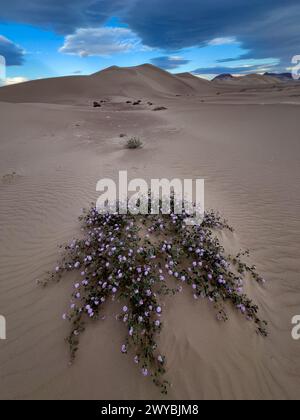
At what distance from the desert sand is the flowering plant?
145 mm

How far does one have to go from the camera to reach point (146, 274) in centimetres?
316

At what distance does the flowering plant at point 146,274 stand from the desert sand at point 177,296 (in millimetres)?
145

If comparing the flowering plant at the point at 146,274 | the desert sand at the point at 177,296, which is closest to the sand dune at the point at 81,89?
Result: the desert sand at the point at 177,296

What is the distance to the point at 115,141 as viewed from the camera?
501 inches

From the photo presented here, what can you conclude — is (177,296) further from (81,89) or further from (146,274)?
(81,89)

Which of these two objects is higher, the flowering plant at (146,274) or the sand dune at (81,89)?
the sand dune at (81,89)

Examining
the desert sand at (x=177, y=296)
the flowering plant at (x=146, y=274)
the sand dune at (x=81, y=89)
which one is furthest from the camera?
the sand dune at (x=81, y=89)

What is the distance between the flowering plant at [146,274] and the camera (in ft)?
9.26

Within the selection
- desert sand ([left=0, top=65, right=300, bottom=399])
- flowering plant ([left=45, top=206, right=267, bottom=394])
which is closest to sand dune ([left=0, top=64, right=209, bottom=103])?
desert sand ([left=0, top=65, right=300, bottom=399])

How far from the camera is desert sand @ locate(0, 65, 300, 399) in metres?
2.60

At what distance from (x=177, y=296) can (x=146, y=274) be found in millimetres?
519

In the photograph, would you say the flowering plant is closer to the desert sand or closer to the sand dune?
the desert sand

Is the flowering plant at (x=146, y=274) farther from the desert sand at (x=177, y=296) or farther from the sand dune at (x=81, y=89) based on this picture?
the sand dune at (x=81, y=89)
